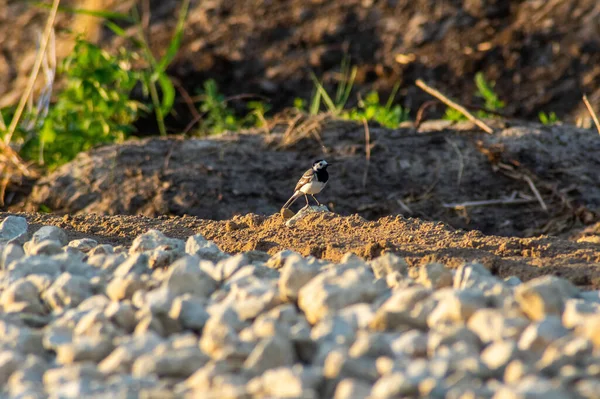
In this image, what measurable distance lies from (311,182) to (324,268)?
62.0 inches

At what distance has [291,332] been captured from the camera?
8.55ft

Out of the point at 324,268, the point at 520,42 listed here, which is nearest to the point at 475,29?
the point at 520,42

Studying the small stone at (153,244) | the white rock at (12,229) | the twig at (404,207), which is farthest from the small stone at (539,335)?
the twig at (404,207)

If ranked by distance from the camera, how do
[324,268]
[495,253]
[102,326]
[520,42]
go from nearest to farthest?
1. [102,326]
2. [324,268]
3. [495,253]
4. [520,42]

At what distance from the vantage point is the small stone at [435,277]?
323 centimetres

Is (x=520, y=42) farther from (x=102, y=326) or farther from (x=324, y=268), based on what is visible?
(x=102, y=326)

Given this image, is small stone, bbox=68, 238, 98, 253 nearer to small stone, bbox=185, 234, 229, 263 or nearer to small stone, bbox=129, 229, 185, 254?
small stone, bbox=129, 229, 185, 254

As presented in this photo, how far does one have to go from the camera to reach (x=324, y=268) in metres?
3.27

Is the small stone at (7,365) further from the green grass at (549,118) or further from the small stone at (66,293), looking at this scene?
the green grass at (549,118)

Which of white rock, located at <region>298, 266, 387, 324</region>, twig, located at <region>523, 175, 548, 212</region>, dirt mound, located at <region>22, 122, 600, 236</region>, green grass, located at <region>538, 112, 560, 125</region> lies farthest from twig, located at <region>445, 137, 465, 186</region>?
white rock, located at <region>298, 266, 387, 324</region>

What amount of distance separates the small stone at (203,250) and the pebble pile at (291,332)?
0.38 meters

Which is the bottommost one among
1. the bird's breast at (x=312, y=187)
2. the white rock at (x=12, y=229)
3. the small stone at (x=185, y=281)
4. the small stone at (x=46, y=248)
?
the bird's breast at (x=312, y=187)

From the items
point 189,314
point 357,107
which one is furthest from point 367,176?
point 189,314

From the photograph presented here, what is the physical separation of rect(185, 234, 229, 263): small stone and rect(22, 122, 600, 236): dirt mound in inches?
74.0
